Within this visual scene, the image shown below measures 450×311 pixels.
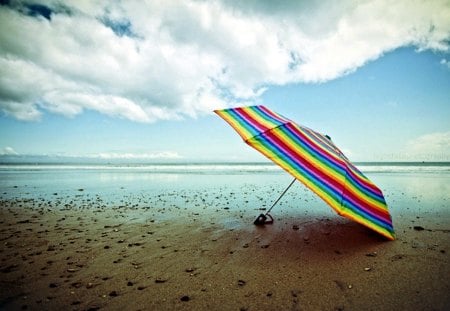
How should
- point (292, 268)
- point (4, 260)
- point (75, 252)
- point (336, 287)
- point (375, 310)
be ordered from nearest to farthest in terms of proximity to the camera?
point (375, 310), point (336, 287), point (292, 268), point (4, 260), point (75, 252)

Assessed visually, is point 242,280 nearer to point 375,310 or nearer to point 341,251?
point 375,310

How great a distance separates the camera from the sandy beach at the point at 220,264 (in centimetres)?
307

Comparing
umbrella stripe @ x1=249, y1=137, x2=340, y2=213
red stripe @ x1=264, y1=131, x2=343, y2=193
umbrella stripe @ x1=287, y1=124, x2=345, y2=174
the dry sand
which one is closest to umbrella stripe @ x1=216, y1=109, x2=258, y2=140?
umbrella stripe @ x1=249, y1=137, x2=340, y2=213

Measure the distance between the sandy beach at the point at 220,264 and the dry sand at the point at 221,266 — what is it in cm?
2

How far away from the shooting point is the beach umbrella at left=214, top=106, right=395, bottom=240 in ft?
12.6

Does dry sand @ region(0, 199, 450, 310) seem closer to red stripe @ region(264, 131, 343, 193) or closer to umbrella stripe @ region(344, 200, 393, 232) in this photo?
umbrella stripe @ region(344, 200, 393, 232)

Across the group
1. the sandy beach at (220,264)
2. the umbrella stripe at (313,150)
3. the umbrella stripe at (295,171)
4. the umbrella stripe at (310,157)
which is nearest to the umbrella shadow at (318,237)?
the sandy beach at (220,264)

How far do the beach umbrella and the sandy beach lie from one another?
805 mm

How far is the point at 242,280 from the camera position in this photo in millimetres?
3531

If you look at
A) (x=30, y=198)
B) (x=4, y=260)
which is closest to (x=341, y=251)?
(x=4, y=260)

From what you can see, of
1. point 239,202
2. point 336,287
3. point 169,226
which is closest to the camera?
point 336,287

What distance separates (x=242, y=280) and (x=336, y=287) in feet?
4.26

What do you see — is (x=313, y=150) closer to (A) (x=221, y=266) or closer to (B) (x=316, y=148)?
(B) (x=316, y=148)

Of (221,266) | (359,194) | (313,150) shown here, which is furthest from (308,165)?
(221,266)
